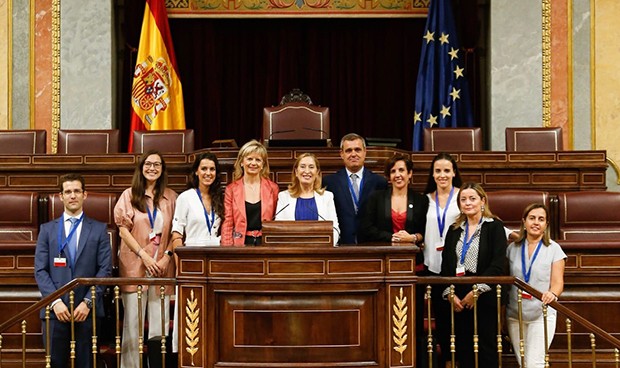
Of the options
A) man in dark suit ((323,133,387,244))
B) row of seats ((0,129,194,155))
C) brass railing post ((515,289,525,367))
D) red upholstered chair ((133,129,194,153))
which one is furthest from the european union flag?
brass railing post ((515,289,525,367))

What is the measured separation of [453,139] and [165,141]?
253 cm

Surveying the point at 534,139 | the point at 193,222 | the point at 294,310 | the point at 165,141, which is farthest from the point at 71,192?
the point at 534,139

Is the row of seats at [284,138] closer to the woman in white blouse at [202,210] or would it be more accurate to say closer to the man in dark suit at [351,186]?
the man in dark suit at [351,186]

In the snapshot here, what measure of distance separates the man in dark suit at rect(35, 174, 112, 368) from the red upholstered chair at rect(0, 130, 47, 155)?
2960 mm

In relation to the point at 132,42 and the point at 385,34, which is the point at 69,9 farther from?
the point at 385,34

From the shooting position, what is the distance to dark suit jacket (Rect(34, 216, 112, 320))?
546 centimetres

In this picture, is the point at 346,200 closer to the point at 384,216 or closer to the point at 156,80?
the point at 384,216

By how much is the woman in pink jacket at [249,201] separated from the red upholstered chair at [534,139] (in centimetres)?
339

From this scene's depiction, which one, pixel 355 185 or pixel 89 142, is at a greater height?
pixel 89 142

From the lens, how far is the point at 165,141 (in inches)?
318

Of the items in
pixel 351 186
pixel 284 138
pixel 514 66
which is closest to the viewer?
pixel 351 186

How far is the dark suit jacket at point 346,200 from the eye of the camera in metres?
5.72

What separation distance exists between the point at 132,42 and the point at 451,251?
21.0 feet

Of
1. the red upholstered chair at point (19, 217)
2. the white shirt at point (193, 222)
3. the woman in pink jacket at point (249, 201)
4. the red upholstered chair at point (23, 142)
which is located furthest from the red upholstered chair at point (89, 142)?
the woman in pink jacket at point (249, 201)
